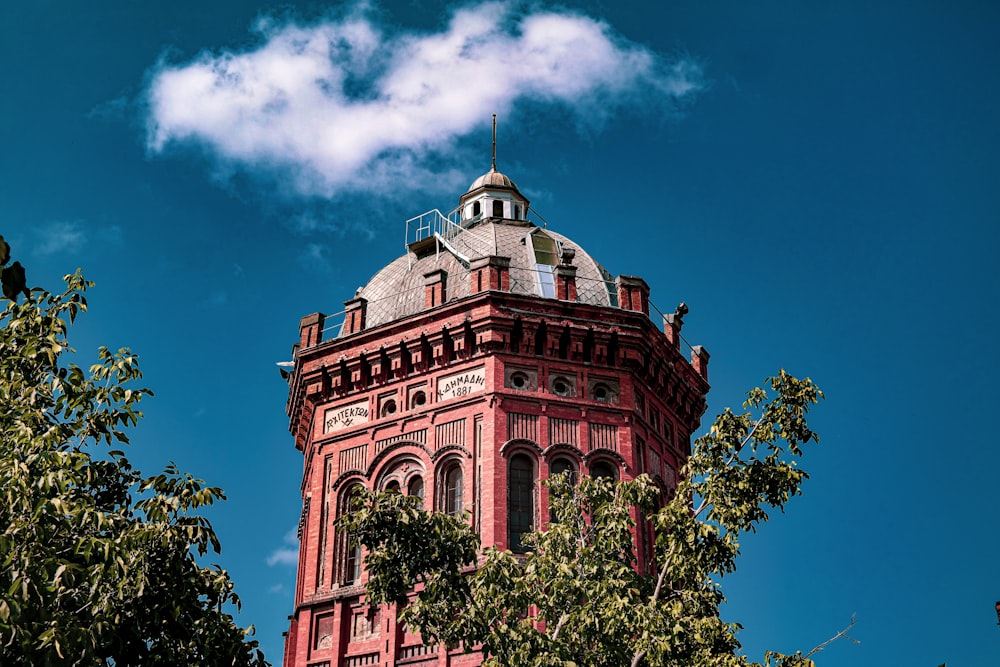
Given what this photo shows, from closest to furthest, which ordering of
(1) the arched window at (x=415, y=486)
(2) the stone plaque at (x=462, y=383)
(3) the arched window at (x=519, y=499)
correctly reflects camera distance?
(3) the arched window at (x=519, y=499) < (1) the arched window at (x=415, y=486) < (2) the stone plaque at (x=462, y=383)

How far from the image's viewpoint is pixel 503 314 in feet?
98.7

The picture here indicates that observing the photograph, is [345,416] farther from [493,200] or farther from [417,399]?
[493,200]

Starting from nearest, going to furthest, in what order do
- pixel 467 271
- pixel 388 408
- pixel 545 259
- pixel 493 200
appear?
pixel 388 408 < pixel 467 271 < pixel 545 259 < pixel 493 200

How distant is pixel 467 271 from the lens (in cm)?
3253

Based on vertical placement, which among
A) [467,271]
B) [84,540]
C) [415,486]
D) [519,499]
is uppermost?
[467,271]

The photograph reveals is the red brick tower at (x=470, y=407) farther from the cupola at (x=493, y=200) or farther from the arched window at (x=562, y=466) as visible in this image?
the cupola at (x=493, y=200)

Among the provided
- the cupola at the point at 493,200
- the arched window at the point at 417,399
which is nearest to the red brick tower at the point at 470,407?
the arched window at the point at 417,399

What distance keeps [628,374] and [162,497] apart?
1671 centimetres

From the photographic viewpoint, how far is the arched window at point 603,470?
29328 mm

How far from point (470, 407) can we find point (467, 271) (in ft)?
14.9

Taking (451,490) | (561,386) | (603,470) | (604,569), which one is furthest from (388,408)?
(604,569)

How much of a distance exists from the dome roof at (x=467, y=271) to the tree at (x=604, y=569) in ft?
40.3

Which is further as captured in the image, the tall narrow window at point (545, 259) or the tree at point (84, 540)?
the tall narrow window at point (545, 259)

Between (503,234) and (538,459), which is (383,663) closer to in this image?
(538,459)
